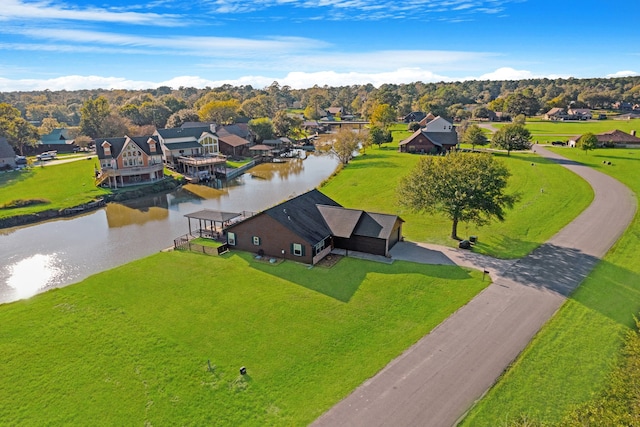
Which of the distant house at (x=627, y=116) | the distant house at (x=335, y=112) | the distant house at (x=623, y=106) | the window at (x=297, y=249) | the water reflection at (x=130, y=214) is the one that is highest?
the distant house at (x=623, y=106)

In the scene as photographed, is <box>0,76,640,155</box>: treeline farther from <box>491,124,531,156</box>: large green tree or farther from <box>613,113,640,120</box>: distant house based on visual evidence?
<box>491,124,531,156</box>: large green tree

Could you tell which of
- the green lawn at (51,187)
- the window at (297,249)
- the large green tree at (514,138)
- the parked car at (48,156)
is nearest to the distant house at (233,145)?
the green lawn at (51,187)

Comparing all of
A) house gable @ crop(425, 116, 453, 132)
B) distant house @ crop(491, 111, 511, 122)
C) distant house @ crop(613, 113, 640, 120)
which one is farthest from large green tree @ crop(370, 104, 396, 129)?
distant house @ crop(613, 113, 640, 120)

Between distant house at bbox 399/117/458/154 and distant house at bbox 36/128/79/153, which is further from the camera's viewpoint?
distant house at bbox 36/128/79/153

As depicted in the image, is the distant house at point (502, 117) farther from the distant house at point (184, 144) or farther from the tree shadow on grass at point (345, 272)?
the tree shadow on grass at point (345, 272)

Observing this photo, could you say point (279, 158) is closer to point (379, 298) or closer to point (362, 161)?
point (362, 161)

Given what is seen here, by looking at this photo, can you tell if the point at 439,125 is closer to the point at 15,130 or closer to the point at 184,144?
the point at 184,144
